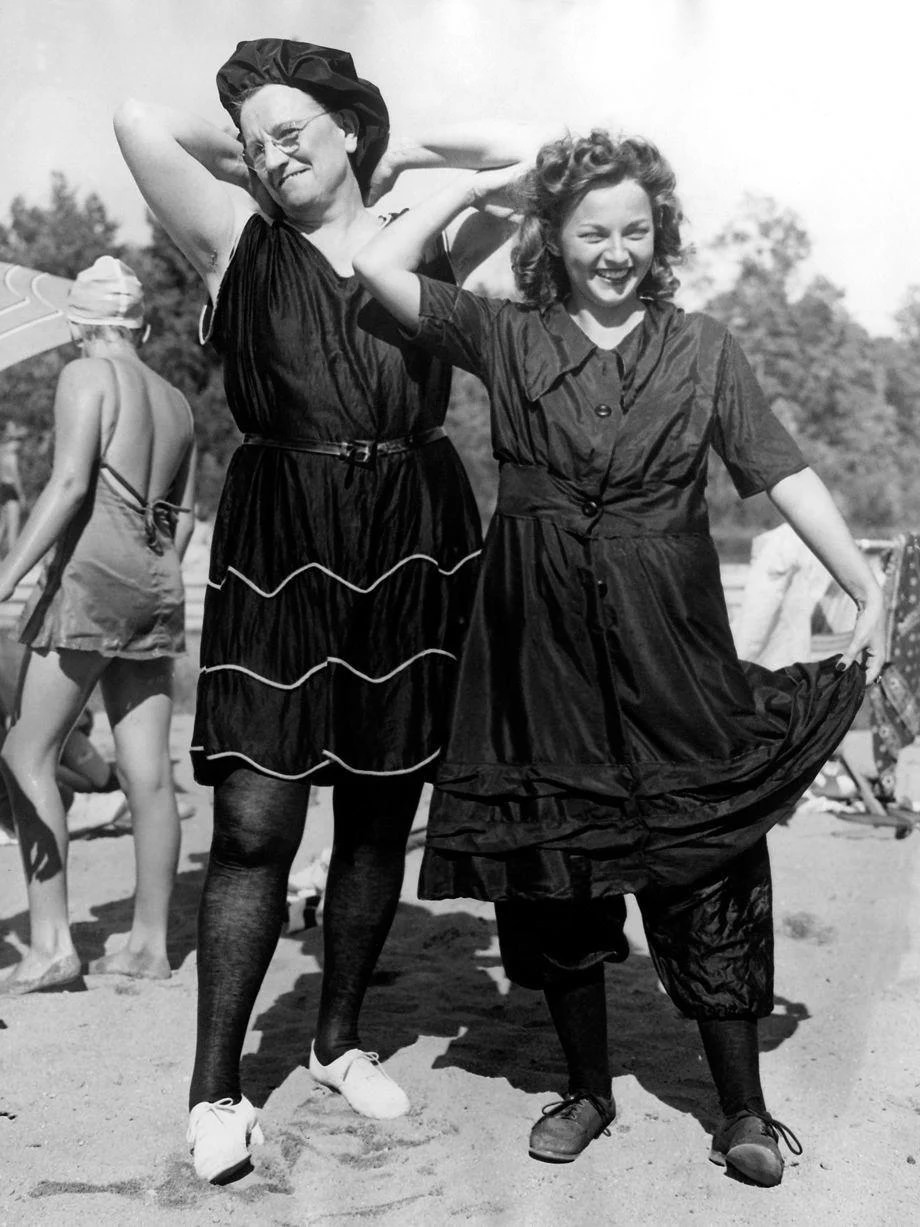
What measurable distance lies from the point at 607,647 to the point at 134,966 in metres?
1.96

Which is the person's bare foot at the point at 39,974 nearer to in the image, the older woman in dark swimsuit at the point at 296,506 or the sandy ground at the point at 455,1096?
the sandy ground at the point at 455,1096

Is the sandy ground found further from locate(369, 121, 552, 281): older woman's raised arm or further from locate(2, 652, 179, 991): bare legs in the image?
locate(369, 121, 552, 281): older woman's raised arm

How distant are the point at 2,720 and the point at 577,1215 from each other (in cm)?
252

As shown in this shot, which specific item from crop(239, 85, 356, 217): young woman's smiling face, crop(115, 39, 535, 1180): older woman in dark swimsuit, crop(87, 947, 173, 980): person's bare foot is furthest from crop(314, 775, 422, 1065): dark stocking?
crop(239, 85, 356, 217): young woman's smiling face

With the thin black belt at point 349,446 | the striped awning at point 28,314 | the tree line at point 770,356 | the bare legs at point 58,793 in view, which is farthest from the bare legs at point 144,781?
the tree line at point 770,356

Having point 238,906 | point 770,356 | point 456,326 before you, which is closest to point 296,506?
point 456,326

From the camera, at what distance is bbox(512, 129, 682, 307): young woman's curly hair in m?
2.73

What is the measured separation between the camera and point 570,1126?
283cm

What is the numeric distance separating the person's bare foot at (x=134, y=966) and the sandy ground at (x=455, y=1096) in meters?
0.05

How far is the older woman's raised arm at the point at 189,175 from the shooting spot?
2812mm

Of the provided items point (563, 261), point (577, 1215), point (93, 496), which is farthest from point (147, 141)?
point (577, 1215)

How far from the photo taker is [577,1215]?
257 centimetres

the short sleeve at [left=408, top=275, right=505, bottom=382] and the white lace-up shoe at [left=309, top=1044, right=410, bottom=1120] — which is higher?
the short sleeve at [left=408, top=275, right=505, bottom=382]

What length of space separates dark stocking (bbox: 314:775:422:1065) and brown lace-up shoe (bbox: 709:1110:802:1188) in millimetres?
768
